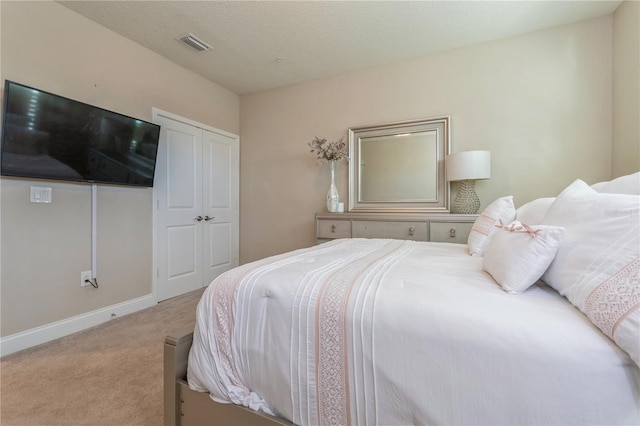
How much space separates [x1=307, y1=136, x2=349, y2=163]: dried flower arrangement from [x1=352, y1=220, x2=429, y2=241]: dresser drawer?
2.88 ft

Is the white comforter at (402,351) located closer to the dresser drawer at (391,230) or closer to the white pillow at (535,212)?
the white pillow at (535,212)

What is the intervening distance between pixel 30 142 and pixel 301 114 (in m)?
2.67

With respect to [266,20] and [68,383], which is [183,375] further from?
[266,20]

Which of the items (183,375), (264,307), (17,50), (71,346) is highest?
(17,50)

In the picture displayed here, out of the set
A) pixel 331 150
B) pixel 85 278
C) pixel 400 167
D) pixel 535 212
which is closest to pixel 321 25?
pixel 331 150

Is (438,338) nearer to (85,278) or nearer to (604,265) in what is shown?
(604,265)

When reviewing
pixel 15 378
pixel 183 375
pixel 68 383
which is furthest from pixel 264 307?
pixel 15 378

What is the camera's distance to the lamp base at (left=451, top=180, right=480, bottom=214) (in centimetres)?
278

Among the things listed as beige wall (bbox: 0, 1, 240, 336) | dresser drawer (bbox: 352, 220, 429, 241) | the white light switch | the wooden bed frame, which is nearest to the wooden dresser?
dresser drawer (bbox: 352, 220, 429, 241)

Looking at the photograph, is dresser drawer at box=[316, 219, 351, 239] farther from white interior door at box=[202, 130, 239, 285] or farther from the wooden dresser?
white interior door at box=[202, 130, 239, 285]

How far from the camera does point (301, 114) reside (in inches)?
148

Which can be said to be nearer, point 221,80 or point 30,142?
point 30,142

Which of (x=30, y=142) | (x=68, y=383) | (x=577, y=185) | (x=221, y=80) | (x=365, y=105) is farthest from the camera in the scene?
(x=221, y=80)

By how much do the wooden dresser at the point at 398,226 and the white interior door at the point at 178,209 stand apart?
161 cm
